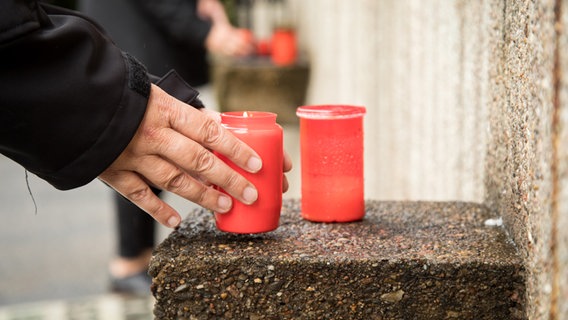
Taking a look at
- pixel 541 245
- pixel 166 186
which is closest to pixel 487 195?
pixel 541 245

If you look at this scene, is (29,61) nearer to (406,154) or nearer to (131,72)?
(131,72)

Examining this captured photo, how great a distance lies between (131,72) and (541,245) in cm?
82

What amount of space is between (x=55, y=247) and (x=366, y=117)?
217cm

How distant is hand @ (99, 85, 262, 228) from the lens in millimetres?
1467

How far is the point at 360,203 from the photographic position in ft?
5.63

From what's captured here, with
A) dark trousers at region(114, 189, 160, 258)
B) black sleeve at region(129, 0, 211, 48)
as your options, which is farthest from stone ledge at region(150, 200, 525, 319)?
black sleeve at region(129, 0, 211, 48)

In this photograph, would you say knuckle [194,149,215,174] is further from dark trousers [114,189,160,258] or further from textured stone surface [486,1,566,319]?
dark trousers [114,189,160,258]

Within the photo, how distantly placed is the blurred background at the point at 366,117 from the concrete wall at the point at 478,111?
0.03 feet

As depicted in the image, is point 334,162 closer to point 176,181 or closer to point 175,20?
point 176,181

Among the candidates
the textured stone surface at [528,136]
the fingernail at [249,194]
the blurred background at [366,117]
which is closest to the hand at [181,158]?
the fingernail at [249,194]

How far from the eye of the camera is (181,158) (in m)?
1.48

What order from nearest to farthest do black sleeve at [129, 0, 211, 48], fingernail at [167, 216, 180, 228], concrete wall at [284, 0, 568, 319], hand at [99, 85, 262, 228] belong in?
concrete wall at [284, 0, 568, 319] < hand at [99, 85, 262, 228] < fingernail at [167, 216, 180, 228] < black sleeve at [129, 0, 211, 48]

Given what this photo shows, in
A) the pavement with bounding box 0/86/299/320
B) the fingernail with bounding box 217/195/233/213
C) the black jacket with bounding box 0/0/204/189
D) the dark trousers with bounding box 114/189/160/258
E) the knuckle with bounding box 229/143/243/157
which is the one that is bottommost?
the pavement with bounding box 0/86/299/320

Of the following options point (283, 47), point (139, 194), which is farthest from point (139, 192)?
point (283, 47)
